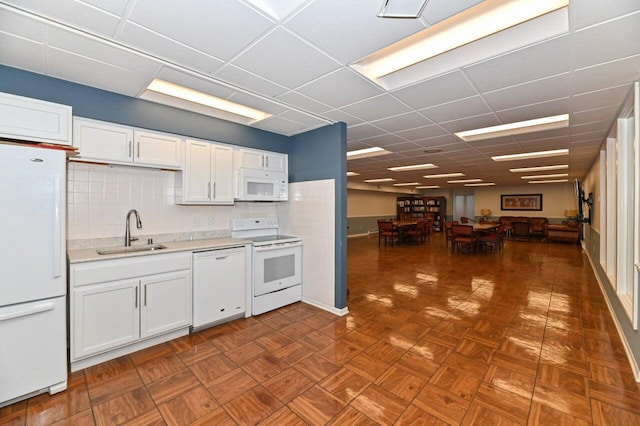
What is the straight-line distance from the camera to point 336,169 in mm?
3553

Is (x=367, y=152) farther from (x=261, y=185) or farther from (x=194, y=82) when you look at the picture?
(x=194, y=82)

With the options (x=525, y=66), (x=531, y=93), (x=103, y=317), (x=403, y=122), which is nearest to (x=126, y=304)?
(x=103, y=317)

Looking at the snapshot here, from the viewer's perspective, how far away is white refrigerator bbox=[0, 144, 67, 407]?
1822 mm

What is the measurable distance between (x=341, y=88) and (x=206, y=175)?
1.85 m

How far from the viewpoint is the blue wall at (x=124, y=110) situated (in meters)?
2.26

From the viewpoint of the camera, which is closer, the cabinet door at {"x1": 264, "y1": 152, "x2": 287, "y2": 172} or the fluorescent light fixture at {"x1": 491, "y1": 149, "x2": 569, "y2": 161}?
the cabinet door at {"x1": 264, "y1": 152, "x2": 287, "y2": 172}

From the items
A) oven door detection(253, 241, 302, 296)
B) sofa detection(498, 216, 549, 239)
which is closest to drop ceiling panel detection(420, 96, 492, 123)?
oven door detection(253, 241, 302, 296)

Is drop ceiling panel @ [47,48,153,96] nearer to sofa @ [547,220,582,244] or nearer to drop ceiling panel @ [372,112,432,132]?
drop ceiling panel @ [372,112,432,132]

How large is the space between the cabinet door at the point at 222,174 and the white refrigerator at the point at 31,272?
146 cm

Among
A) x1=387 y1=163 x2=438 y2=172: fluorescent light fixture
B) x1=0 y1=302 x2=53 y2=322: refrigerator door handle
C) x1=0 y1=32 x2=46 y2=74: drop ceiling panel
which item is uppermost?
x1=387 y1=163 x2=438 y2=172: fluorescent light fixture

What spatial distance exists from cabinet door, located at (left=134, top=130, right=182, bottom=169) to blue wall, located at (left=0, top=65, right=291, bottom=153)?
0.36 ft

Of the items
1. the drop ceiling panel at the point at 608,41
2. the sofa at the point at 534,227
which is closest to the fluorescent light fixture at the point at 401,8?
the drop ceiling panel at the point at 608,41

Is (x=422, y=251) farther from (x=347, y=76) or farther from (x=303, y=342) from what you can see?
(x=347, y=76)

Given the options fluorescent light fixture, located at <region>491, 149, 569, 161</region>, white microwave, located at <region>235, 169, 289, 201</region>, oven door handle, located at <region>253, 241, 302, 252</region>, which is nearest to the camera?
oven door handle, located at <region>253, 241, 302, 252</region>
